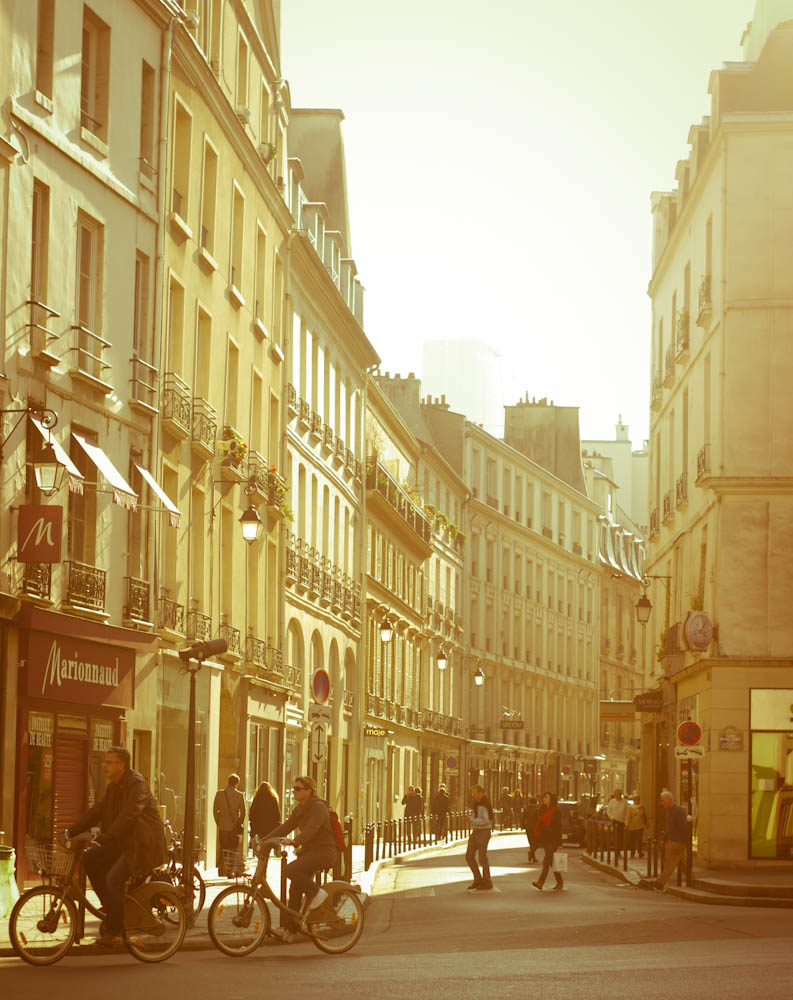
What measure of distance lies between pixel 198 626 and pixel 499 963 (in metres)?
16.8

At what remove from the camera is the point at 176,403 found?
30.0 metres

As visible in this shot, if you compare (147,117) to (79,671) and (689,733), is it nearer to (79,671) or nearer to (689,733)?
(79,671)

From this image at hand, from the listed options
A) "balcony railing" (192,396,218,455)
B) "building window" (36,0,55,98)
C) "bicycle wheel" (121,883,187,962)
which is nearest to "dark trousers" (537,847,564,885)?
"balcony railing" (192,396,218,455)

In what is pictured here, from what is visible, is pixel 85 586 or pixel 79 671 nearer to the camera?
pixel 79 671

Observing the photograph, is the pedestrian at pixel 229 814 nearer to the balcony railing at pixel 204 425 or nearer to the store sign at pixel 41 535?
the balcony railing at pixel 204 425

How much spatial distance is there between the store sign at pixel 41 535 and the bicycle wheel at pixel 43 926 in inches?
313

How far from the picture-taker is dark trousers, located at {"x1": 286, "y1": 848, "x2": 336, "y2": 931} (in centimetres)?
1684

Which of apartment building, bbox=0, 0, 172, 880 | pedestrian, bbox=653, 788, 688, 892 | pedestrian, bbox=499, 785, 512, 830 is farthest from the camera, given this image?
pedestrian, bbox=499, 785, 512, 830

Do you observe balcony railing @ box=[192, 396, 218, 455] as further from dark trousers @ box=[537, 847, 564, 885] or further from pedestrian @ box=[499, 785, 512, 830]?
pedestrian @ box=[499, 785, 512, 830]

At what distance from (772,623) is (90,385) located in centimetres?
1627

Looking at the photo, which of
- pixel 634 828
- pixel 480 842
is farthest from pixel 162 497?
pixel 634 828

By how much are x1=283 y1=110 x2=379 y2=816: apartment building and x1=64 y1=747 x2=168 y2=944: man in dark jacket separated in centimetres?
2513

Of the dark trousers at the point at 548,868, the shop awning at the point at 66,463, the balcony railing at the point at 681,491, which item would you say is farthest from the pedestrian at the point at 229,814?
the balcony railing at the point at 681,491

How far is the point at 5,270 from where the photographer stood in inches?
889
